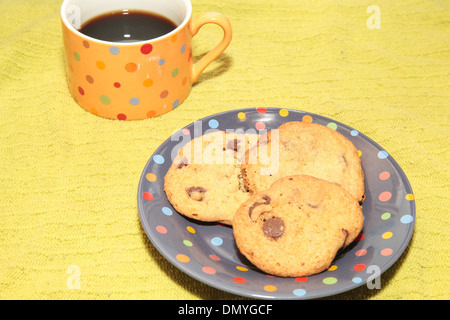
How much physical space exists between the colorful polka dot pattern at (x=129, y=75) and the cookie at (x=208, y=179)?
0.20m

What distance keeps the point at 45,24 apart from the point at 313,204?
89cm

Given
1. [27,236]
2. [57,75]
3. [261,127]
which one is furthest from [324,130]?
[57,75]

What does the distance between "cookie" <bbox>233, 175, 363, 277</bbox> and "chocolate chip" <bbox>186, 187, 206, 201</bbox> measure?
3.2 inches

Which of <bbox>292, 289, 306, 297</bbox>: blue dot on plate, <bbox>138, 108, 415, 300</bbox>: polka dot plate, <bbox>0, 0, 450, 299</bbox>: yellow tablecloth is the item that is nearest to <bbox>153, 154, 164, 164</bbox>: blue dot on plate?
<bbox>138, 108, 415, 300</bbox>: polka dot plate

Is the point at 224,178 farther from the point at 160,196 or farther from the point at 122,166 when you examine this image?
the point at 122,166

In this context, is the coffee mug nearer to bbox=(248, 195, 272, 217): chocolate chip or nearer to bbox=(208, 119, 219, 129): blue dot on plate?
bbox=(208, 119, 219, 129): blue dot on plate

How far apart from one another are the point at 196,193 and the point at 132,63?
0.31m

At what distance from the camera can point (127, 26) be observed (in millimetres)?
1112

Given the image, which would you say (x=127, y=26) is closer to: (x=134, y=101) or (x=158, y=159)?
(x=134, y=101)

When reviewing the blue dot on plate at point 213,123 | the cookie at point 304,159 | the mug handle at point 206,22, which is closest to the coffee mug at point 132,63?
the mug handle at point 206,22

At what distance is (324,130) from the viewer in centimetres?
92

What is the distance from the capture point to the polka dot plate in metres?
0.73

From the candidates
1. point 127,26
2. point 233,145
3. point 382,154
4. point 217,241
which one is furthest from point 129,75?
point 382,154

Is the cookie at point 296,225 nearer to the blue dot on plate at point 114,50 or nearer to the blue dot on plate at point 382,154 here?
the blue dot on plate at point 382,154
